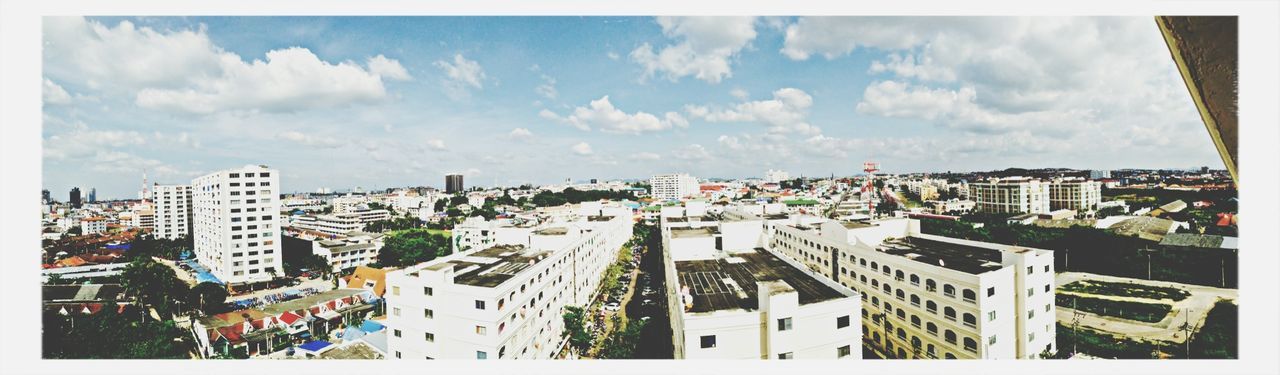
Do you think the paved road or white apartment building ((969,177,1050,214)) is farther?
white apartment building ((969,177,1050,214))

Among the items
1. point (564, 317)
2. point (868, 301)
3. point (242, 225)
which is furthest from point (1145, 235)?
point (242, 225)

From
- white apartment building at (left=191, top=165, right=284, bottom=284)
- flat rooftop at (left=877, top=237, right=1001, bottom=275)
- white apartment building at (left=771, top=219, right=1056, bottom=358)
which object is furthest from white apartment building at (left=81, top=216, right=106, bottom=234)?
flat rooftop at (left=877, top=237, right=1001, bottom=275)

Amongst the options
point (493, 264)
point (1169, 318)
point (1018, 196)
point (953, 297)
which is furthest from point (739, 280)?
point (1018, 196)

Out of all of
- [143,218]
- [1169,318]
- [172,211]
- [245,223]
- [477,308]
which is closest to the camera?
[477,308]

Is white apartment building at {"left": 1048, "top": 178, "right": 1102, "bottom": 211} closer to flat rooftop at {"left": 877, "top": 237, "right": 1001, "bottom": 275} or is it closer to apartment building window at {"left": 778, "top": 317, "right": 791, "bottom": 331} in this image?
flat rooftop at {"left": 877, "top": 237, "right": 1001, "bottom": 275}

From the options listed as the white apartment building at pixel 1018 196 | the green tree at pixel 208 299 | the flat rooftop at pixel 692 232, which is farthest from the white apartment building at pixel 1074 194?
the green tree at pixel 208 299

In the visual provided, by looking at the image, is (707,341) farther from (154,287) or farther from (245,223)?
(245,223)
